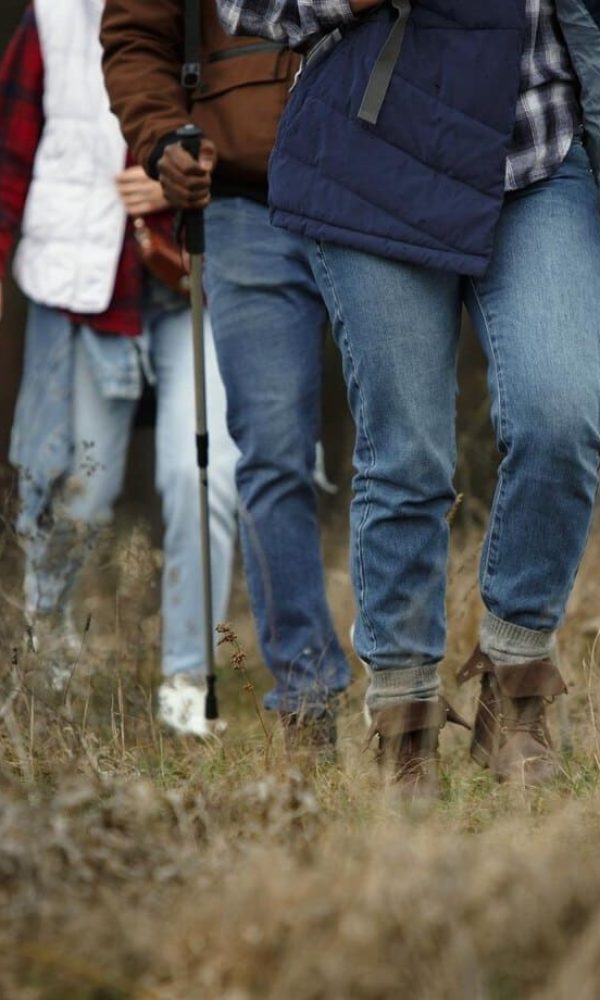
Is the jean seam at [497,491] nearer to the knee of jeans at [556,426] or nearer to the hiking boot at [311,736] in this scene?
the knee of jeans at [556,426]

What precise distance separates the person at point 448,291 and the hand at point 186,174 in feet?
1.76

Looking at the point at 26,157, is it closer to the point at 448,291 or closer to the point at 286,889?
the point at 448,291

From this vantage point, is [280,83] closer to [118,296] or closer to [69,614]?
[118,296]

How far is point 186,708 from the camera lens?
4.21 metres

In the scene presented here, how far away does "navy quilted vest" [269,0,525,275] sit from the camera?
326 cm

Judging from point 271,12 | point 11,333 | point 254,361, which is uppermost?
point 271,12

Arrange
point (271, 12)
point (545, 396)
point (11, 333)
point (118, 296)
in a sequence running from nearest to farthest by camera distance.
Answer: point (545, 396)
point (271, 12)
point (118, 296)
point (11, 333)

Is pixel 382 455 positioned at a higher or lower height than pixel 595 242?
lower

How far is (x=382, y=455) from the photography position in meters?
3.41

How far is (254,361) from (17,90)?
58.4 inches

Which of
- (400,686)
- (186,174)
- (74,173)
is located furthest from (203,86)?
(400,686)

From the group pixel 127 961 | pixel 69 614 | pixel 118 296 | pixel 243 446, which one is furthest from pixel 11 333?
pixel 127 961

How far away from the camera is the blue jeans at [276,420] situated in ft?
13.5

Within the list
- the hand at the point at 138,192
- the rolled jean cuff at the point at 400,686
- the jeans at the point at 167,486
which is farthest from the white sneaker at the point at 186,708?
the hand at the point at 138,192
